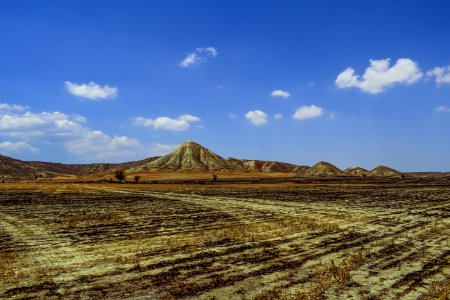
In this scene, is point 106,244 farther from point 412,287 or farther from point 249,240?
point 412,287

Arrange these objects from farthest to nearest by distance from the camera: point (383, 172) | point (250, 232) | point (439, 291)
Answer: point (383, 172)
point (250, 232)
point (439, 291)

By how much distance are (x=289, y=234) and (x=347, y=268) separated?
5.52m

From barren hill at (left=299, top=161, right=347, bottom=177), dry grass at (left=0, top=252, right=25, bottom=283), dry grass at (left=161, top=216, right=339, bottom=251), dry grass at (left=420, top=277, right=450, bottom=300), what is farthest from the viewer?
barren hill at (left=299, top=161, right=347, bottom=177)

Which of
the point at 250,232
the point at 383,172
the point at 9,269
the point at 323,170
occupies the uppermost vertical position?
the point at 323,170

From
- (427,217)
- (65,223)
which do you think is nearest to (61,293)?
(65,223)

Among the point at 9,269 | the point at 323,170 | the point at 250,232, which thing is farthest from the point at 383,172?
the point at 9,269

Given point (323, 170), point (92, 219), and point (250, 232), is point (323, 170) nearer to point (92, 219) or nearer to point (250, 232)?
point (92, 219)

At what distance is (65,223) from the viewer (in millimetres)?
19656

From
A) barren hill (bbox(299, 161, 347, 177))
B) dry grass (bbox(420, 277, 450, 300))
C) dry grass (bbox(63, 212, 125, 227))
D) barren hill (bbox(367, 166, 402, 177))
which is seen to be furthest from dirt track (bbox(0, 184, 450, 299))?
barren hill (bbox(367, 166, 402, 177))

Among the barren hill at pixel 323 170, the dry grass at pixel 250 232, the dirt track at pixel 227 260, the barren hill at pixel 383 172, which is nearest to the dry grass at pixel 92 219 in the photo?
the dirt track at pixel 227 260

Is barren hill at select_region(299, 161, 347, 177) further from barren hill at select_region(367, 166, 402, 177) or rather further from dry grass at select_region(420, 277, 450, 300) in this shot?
dry grass at select_region(420, 277, 450, 300)

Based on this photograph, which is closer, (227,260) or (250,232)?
(227,260)

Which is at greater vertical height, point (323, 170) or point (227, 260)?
point (323, 170)

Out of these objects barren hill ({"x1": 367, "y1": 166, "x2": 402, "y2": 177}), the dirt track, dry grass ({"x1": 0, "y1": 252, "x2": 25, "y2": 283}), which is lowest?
dry grass ({"x1": 0, "y1": 252, "x2": 25, "y2": 283})
